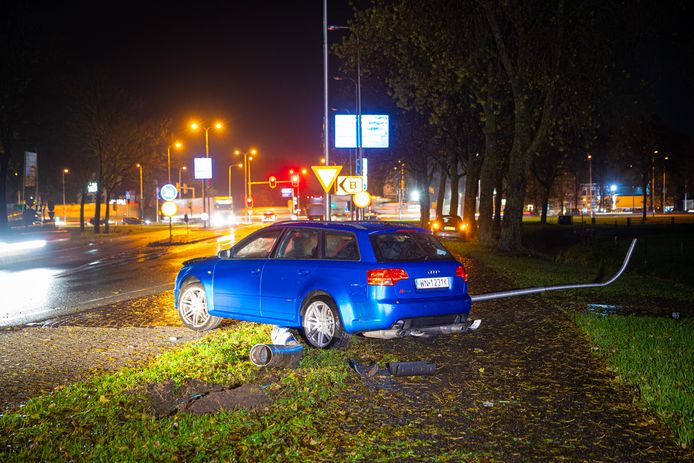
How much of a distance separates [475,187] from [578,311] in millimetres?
31833

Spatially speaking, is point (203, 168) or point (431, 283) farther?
point (203, 168)

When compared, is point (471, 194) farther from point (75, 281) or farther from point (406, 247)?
point (406, 247)

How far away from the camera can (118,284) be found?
18250mm

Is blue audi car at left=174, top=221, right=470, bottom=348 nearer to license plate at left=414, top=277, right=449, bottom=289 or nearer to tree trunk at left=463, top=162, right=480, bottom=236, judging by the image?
license plate at left=414, top=277, right=449, bottom=289

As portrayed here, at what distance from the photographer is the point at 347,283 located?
865cm

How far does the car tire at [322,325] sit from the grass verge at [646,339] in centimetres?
312

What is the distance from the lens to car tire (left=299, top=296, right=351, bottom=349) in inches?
347

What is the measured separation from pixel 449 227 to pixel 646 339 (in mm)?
36966

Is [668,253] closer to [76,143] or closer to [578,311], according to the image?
[578,311]

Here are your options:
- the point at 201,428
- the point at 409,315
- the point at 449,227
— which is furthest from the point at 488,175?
the point at 201,428

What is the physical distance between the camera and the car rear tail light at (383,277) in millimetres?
8477

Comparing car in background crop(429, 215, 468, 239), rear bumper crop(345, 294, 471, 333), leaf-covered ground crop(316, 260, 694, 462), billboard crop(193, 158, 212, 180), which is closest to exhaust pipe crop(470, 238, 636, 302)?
leaf-covered ground crop(316, 260, 694, 462)

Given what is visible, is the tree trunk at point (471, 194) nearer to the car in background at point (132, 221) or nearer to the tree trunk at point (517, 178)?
the tree trunk at point (517, 178)

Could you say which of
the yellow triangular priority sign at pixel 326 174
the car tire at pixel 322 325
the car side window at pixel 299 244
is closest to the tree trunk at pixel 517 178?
the yellow triangular priority sign at pixel 326 174
